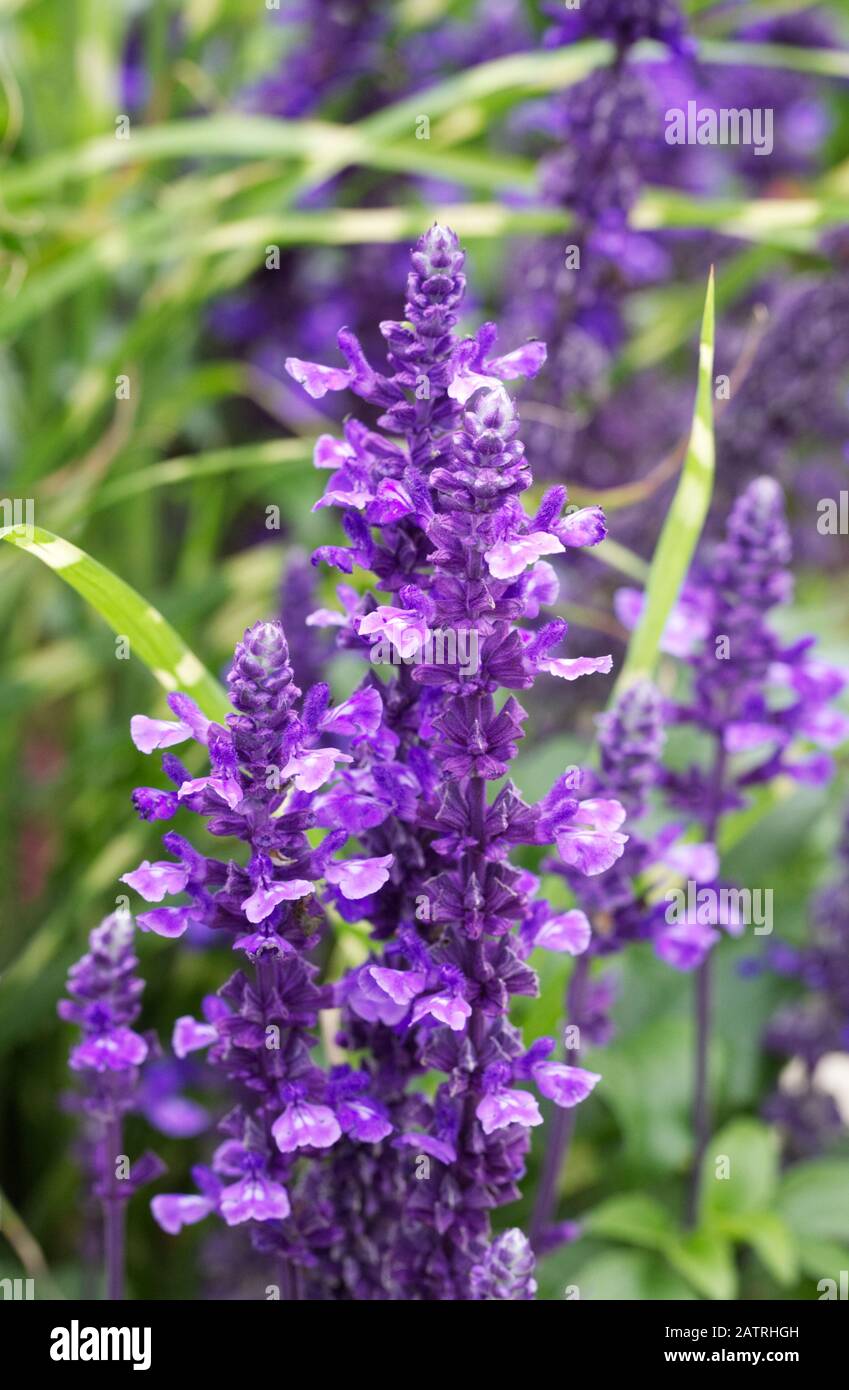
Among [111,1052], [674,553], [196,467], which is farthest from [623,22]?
[111,1052]

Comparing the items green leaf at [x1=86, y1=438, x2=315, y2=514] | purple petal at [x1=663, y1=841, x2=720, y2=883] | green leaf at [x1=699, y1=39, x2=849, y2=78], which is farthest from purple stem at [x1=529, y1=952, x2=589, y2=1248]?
green leaf at [x1=699, y1=39, x2=849, y2=78]

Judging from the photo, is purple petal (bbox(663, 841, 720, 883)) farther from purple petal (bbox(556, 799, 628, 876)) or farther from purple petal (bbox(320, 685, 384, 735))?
purple petal (bbox(320, 685, 384, 735))

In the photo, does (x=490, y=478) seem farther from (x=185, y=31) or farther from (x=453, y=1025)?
(x=185, y=31)

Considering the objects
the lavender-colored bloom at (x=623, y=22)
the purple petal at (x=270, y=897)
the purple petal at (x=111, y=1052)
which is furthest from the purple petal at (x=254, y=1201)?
the lavender-colored bloom at (x=623, y=22)

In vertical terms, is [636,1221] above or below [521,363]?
below

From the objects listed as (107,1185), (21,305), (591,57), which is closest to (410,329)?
(107,1185)

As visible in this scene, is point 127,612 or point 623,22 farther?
point 623,22

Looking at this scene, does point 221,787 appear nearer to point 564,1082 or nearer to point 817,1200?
point 564,1082

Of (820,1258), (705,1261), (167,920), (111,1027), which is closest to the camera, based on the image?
(167,920)
